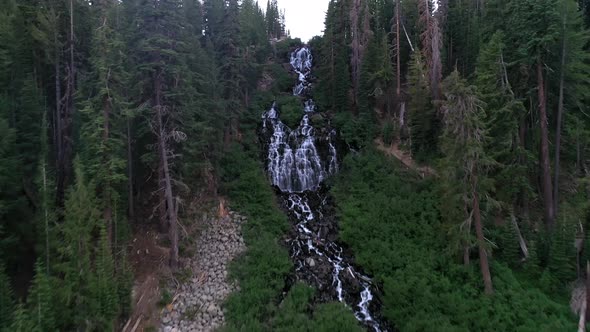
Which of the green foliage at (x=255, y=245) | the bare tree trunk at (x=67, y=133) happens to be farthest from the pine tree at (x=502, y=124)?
the bare tree trunk at (x=67, y=133)

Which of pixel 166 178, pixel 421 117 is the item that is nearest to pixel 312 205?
pixel 421 117

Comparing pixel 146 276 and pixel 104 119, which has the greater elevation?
pixel 104 119

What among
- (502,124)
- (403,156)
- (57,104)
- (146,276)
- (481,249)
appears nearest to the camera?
(481,249)

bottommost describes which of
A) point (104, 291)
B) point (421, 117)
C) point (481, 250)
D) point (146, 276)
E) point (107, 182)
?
point (146, 276)

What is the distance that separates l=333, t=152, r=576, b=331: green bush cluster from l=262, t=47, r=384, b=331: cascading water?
1.02 metres

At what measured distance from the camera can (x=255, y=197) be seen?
943 inches

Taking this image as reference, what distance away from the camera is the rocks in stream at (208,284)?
1595cm

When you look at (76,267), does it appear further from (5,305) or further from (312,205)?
(312,205)

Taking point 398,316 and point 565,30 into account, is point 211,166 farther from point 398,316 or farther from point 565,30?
point 565,30

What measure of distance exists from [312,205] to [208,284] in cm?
1009

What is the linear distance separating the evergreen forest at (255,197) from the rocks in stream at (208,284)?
0.33 ft

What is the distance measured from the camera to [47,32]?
18609 mm

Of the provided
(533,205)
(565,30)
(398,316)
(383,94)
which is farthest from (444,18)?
(398,316)

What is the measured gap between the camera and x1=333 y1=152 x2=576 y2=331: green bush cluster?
15234mm
